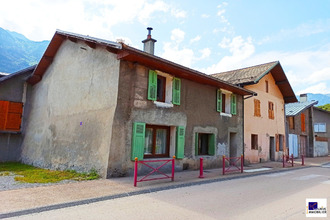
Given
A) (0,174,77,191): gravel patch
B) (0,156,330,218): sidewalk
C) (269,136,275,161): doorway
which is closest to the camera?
(0,156,330,218): sidewalk

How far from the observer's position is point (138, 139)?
8297 millimetres

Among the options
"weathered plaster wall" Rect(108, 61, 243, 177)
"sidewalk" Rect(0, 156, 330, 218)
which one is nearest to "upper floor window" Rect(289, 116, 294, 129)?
"weathered plaster wall" Rect(108, 61, 243, 177)

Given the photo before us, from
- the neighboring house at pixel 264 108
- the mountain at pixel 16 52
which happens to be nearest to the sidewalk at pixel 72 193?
the neighboring house at pixel 264 108

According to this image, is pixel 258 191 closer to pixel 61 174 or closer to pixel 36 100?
pixel 61 174

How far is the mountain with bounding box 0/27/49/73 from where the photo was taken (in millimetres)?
47094

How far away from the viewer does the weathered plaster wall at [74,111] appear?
26.9 ft

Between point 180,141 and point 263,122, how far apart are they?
900 cm

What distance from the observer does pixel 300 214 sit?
453cm

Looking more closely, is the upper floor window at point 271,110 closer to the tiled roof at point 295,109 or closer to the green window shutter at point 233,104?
the tiled roof at point 295,109

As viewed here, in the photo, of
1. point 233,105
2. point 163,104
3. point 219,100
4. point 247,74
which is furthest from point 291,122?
point 163,104

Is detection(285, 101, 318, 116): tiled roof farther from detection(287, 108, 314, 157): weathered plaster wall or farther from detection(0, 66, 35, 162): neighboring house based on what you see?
detection(0, 66, 35, 162): neighboring house

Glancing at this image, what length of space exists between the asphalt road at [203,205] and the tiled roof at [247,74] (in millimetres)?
9158

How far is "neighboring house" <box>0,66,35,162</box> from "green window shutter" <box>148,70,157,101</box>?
27.0 ft

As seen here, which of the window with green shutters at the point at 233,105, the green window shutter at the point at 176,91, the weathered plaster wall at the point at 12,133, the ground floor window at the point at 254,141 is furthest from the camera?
the ground floor window at the point at 254,141
